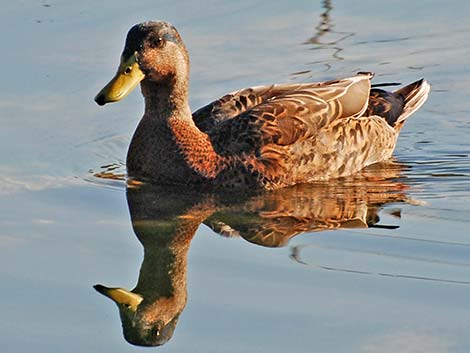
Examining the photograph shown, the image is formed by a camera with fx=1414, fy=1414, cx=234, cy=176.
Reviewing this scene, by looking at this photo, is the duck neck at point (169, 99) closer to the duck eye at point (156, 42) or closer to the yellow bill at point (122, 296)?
the duck eye at point (156, 42)

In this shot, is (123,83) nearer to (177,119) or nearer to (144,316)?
(177,119)

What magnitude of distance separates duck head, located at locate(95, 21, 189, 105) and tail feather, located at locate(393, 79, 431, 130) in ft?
7.83

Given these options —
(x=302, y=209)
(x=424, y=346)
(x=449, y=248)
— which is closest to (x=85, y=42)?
(x=302, y=209)

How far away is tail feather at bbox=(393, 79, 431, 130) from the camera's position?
12.1 meters

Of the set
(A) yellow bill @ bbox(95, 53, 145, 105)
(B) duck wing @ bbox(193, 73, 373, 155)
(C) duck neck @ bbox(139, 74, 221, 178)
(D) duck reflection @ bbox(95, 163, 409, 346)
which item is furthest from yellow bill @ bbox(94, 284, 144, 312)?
(B) duck wing @ bbox(193, 73, 373, 155)

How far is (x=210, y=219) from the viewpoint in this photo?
9.98 metres

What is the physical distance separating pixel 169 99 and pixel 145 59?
46 centimetres

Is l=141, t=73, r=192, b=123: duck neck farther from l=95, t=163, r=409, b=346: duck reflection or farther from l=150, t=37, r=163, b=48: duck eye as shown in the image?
l=95, t=163, r=409, b=346: duck reflection

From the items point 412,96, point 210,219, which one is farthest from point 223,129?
point 412,96

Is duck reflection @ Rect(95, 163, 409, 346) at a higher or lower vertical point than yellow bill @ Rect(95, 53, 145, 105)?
lower

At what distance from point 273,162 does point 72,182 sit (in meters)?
1.53

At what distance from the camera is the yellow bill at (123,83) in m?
10.3

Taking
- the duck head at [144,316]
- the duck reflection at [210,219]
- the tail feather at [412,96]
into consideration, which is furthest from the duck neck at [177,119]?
the duck head at [144,316]

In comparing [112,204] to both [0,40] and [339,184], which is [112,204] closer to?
[339,184]
